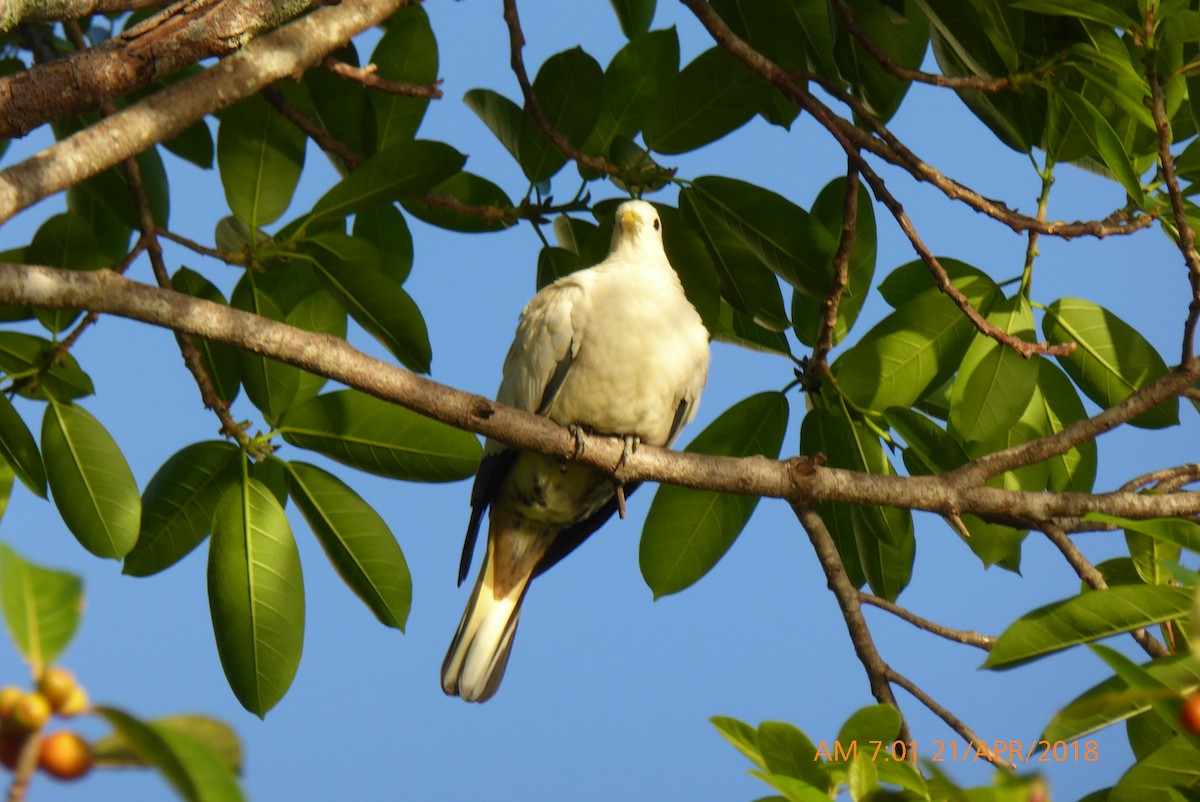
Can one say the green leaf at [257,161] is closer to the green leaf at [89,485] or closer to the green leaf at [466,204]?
the green leaf at [466,204]

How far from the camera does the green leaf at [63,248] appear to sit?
10.2ft

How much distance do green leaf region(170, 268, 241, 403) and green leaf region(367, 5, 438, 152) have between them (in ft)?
2.21

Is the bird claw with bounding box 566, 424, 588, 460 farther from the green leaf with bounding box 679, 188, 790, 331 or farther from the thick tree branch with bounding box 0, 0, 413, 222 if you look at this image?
the thick tree branch with bounding box 0, 0, 413, 222

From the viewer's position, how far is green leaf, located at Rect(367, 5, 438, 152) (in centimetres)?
346

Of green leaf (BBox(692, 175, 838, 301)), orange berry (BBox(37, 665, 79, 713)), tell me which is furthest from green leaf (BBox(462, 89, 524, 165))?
orange berry (BBox(37, 665, 79, 713))

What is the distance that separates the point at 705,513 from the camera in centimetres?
324

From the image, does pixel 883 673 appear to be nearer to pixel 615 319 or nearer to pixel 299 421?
pixel 615 319

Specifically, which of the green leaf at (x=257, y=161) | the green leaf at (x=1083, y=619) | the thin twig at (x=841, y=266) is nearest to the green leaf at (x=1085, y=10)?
the thin twig at (x=841, y=266)

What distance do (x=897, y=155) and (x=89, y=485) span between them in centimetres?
230

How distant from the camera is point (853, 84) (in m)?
3.45

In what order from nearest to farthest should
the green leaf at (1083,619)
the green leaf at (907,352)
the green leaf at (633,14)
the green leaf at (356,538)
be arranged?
1. the green leaf at (1083,619)
2. the green leaf at (907,352)
3. the green leaf at (356,538)
4. the green leaf at (633,14)

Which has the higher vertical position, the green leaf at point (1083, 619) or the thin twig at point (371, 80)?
the thin twig at point (371, 80)

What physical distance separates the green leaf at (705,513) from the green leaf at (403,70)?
4.32ft

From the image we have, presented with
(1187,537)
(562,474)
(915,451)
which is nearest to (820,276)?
(915,451)
